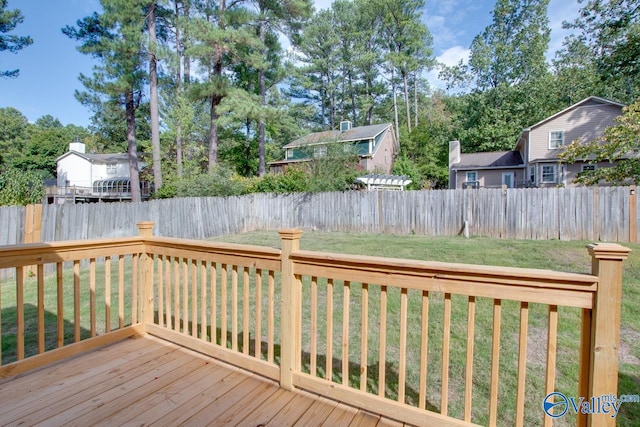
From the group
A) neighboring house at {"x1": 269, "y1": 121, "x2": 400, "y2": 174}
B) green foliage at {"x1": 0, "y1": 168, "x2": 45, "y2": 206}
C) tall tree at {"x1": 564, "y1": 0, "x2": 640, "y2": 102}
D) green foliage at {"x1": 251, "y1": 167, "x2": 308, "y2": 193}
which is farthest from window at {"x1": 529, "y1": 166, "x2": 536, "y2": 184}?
green foliage at {"x1": 0, "y1": 168, "x2": 45, "y2": 206}

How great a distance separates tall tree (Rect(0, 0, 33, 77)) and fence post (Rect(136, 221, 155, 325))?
13.5 m

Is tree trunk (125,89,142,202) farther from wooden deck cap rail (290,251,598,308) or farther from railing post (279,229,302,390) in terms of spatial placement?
wooden deck cap rail (290,251,598,308)

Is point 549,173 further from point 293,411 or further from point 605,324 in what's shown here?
point 293,411

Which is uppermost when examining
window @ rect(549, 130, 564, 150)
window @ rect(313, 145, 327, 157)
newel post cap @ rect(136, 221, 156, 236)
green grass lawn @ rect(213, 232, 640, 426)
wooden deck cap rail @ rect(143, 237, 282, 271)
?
window @ rect(549, 130, 564, 150)

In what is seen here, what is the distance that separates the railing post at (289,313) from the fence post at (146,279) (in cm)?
156

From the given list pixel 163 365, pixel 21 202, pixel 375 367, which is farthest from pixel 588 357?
pixel 21 202

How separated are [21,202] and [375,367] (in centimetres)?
875

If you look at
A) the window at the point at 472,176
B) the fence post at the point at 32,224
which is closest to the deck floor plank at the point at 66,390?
the fence post at the point at 32,224

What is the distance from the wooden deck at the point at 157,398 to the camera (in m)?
1.81

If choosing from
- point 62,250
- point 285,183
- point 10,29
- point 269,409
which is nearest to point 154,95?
point 10,29

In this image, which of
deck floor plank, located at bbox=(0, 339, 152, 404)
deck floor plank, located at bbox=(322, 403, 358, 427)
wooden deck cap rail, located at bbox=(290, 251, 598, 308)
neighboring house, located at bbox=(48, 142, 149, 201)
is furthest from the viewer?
neighboring house, located at bbox=(48, 142, 149, 201)

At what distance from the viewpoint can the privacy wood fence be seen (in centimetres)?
710

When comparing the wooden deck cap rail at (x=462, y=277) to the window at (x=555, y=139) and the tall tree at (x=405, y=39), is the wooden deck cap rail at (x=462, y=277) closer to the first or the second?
the window at (x=555, y=139)

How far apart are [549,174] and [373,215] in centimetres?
1196
